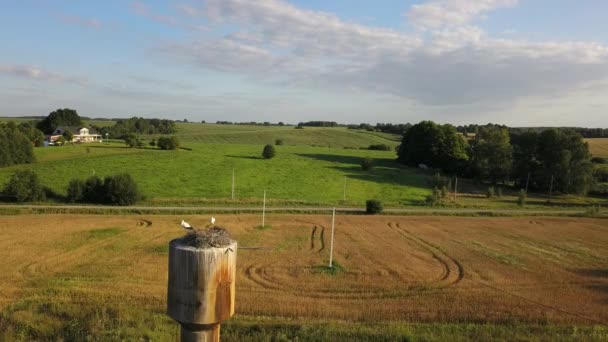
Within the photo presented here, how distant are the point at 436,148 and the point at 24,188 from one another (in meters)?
63.6

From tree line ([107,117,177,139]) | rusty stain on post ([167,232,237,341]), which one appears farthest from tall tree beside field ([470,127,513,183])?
tree line ([107,117,177,139])

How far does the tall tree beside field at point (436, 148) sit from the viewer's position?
265 feet

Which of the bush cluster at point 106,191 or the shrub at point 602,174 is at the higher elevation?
the shrub at point 602,174

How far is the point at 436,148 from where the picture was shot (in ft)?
269

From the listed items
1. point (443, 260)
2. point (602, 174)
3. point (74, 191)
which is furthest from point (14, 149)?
point (602, 174)

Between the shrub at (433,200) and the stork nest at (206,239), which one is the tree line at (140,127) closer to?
the shrub at (433,200)

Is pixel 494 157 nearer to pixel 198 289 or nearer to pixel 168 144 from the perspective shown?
pixel 168 144

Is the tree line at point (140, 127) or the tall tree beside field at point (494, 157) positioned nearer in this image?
the tall tree beside field at point (494, 157)

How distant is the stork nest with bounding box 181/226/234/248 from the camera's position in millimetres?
3430

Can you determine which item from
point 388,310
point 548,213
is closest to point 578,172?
point 548,213

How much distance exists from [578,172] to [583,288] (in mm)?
57019

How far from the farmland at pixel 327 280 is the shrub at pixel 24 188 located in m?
7.22

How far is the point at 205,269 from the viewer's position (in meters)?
3.42

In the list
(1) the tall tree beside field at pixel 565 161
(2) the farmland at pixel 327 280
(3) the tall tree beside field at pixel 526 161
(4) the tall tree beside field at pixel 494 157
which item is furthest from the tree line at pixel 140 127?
(1) the tall tree beside field at pixel 565 161
